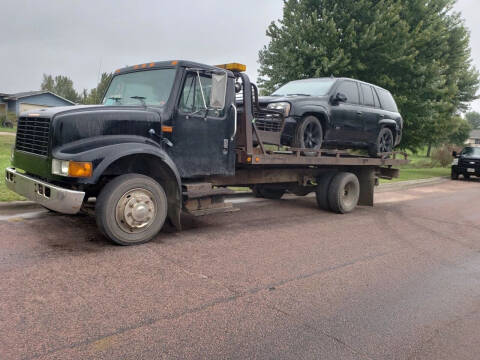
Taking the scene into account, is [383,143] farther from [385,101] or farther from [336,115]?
[336,115]

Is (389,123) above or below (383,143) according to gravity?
above

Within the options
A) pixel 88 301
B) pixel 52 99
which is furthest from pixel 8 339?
pixel 52 99

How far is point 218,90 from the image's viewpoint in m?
5.60

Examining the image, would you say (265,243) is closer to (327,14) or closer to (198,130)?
(198,130)

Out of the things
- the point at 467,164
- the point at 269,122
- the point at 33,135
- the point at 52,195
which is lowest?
the point at 52,195

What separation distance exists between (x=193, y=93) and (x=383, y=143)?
5.83 m

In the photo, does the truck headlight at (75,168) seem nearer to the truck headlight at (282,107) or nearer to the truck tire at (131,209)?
the truck tire at (131,209)

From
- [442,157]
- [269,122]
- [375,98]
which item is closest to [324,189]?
[269,122]

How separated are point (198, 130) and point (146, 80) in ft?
3.47

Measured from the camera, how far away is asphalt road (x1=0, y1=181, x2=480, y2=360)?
301 cm

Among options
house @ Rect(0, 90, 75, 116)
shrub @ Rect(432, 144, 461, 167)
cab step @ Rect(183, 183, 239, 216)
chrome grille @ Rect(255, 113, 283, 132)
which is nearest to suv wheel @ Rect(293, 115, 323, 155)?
chrome grille @ Rect(255, 113, 283, 132)

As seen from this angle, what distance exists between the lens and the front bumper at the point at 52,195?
4.71 m

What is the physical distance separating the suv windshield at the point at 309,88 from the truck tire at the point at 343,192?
6.02ft

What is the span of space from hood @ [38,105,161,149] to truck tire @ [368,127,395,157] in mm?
5896
